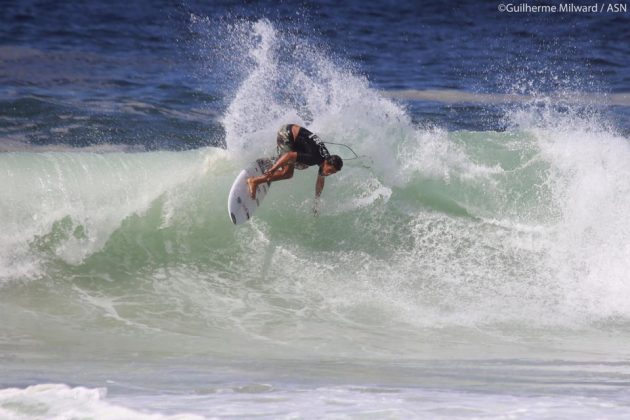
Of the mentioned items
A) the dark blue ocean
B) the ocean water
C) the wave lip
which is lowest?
the wave lip

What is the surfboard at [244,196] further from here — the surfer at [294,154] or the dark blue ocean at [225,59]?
the dark blue ocean at [225,59]

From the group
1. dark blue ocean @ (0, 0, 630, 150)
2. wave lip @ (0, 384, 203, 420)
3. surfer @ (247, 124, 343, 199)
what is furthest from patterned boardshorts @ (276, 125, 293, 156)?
dark blue ocean @ (0, 0, 630, 150)

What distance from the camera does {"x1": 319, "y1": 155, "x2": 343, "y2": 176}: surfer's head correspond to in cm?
844

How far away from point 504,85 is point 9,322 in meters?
14.0

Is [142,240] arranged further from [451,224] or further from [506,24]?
[506,24]

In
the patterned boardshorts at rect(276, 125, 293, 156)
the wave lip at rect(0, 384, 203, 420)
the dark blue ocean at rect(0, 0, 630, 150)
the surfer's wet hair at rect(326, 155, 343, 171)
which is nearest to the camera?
the wave lip at rect(0, 384, 203, 420)

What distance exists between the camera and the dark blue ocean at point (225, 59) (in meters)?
15.5

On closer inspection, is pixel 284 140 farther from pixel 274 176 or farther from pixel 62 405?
pixel 62 405

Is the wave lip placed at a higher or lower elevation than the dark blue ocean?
lower

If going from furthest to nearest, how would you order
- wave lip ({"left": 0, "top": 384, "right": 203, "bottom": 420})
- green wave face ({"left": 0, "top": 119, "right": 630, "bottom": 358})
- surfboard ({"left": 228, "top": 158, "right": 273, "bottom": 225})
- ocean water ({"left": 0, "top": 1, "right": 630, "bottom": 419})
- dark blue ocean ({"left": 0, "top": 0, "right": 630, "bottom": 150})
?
dark blue ocean ({"left": 0, "top": 0, "right": 630, "bottom": 150})
surfboard ({"left": 228, "top": 158, "right": 273, "bottom": 225})
green wave face ({"left": 0, "top": 119, "right": 630, "bottom": 358})
ocean water ({"left": 0, "top": 1, "right": 630, "bottom": 419})
wave lip ({"left": 0, "top": 384, "right": 203, "bottom": 420})

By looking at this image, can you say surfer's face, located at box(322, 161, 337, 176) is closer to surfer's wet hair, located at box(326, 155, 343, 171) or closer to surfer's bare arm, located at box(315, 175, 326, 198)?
surfer's wet hair, located at box(326, 155, 343, 171)

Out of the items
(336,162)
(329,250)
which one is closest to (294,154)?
(336,162)

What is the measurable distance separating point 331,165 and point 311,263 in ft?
4.22

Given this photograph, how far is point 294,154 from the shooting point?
28.2 ft
